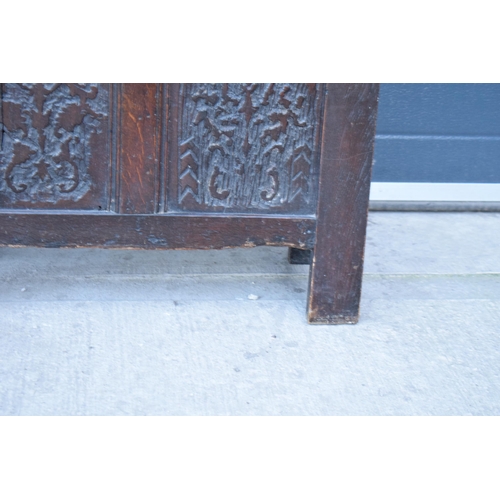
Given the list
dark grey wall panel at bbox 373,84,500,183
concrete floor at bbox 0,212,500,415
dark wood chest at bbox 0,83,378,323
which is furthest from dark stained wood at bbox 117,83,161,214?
dark grey wall panel at bbox 373,84,500,183

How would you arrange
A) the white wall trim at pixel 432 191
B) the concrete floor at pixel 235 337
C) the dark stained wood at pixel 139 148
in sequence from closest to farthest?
→ the concrete floor at pixel 235 337, the dark stained wood at pixel 139 148, the white wall trim at pixel 432 191

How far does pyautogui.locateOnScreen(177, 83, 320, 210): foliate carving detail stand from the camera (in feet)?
5.89

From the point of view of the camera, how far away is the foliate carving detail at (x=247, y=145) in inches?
70.6

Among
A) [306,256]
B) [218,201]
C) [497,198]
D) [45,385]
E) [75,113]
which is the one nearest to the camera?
[45,385]

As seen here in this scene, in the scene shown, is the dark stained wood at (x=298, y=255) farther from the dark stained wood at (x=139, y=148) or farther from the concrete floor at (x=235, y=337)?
the dark stained wood at (x=139, y=148)

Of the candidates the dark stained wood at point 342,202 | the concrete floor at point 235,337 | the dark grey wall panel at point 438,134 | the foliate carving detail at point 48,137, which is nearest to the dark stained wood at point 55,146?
the foliate carving detail at point 48,137

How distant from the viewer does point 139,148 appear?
5.92ft

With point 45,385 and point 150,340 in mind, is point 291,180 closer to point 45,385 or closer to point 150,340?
point 150,340

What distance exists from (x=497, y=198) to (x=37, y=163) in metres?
2.29

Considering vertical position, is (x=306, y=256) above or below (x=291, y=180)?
below

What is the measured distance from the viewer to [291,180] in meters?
1.88

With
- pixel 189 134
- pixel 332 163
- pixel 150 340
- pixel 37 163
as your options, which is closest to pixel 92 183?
pixel 37 163

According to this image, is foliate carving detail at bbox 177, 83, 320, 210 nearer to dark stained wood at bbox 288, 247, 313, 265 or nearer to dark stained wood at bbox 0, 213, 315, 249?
dark stained wood at bbox 0, 213, 315, 249

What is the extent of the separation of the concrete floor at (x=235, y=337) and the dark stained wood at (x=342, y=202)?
0.31 ft
